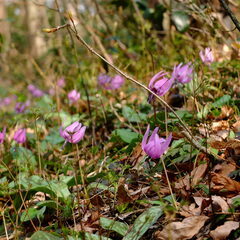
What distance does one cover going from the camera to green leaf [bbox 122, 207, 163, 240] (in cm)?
143

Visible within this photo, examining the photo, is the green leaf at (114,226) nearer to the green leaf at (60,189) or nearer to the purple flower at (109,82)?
the green leaf at (60,189)

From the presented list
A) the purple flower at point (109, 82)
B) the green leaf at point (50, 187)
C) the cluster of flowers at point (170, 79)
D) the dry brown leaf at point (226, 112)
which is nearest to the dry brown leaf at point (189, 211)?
the cluster of flowers at point (170, 79)

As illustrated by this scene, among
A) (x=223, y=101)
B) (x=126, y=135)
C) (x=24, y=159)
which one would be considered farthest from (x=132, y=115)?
(x=24, y=159)

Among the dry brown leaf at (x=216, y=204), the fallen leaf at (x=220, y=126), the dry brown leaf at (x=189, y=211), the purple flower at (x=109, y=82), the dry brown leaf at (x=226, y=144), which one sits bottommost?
the purple flower at (x=109, y=82)

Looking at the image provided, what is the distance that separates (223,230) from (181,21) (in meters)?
3.11

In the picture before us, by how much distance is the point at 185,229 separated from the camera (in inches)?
53.5

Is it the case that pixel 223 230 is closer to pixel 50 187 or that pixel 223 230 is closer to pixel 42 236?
pixel 42 236

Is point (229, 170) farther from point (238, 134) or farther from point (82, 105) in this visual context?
point (82, 105)

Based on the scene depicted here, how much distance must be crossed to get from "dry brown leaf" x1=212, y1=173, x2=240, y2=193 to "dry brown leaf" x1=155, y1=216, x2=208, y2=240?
0.63 ft

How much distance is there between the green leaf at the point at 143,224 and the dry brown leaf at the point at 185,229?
0.06 m

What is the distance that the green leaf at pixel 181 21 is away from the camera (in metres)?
4.06

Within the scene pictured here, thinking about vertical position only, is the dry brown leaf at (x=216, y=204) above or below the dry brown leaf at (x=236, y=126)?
above

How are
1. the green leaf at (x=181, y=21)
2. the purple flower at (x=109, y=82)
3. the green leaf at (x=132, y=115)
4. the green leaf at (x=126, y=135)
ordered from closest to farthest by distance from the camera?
the green leaf at (x=126, y=135) < the green leaf at (x=132, y=115) < the purple flower at (x=109, y=82) < the green leaf at (x=181, y=21)

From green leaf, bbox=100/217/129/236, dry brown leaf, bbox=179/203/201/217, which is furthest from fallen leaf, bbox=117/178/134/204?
dry brown leaf, bbox=179/203/201/217
